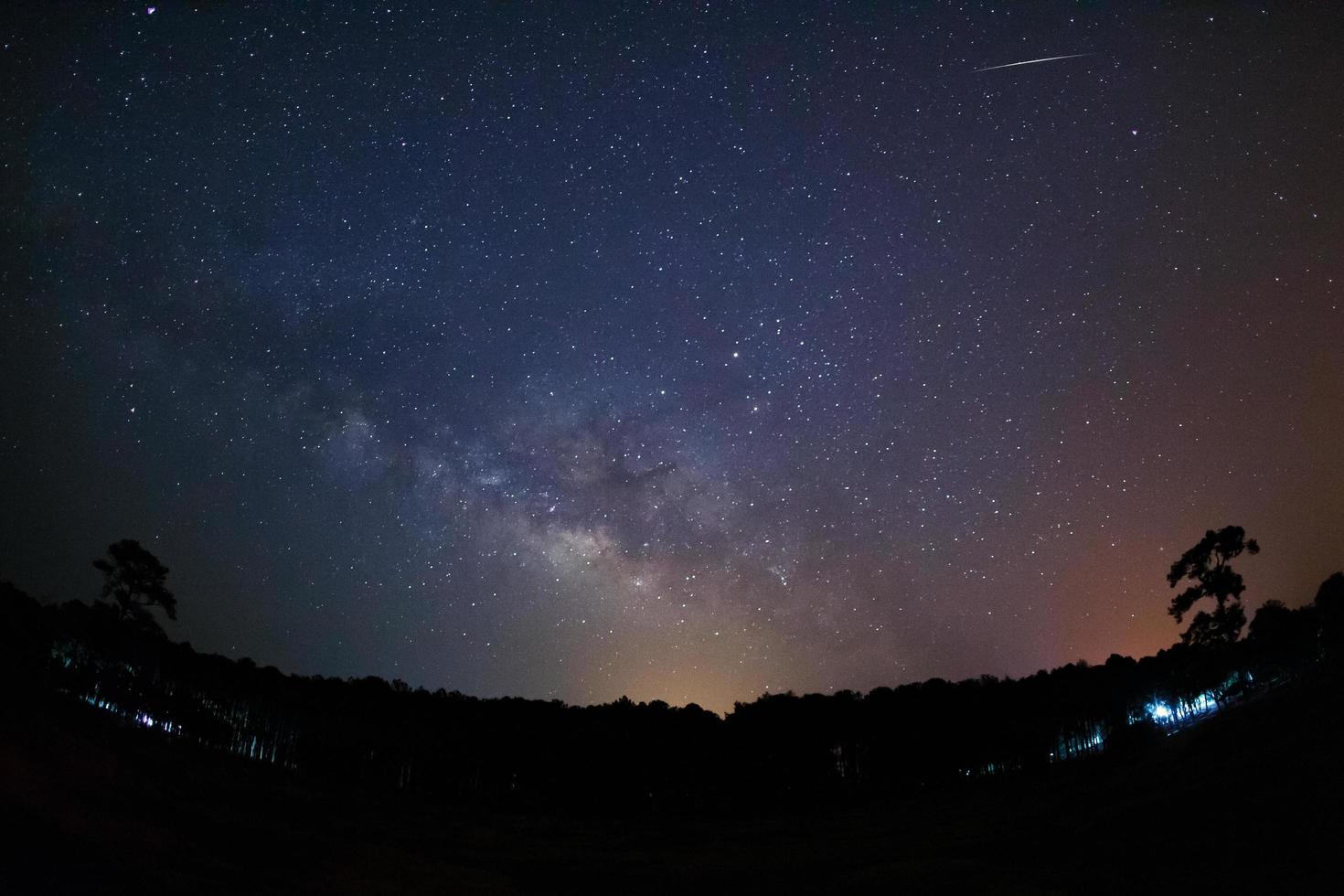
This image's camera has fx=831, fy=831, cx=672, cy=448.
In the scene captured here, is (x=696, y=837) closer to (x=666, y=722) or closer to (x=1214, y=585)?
(x=666, y=722)

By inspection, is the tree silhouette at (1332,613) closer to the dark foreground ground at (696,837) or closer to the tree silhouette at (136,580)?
the dark foreground ground at (696,837)

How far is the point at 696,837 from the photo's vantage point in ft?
87.3

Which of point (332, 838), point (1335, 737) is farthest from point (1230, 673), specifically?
point (332, 838)

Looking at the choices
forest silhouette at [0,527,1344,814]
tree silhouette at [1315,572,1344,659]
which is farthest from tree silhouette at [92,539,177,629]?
tree silhouette at [1315,572,1344,659]

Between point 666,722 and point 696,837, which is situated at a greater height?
point 666,722

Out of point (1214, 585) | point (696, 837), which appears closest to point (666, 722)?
point (696, 837)

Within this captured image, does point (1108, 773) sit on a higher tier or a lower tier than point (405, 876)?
higher

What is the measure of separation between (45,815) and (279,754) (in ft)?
52.2

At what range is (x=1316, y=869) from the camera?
38.1 ft

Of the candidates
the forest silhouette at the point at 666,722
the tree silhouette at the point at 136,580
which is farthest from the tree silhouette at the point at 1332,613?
the tree silhouette at the point at 136,580

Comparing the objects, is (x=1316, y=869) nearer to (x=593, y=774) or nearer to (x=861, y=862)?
(x=861, y=862)

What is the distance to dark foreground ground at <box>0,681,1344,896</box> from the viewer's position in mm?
12164

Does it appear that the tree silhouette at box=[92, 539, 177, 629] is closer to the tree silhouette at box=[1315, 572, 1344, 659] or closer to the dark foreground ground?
the dark foreground ground

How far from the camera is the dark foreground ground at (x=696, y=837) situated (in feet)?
39.9
